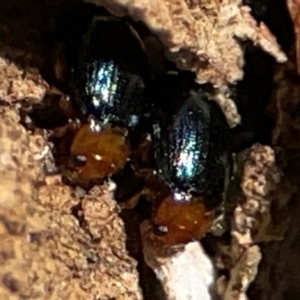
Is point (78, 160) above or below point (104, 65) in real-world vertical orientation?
below

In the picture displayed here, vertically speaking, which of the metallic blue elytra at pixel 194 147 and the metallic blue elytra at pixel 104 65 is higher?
the metallic blue elytra at pixel 104 65

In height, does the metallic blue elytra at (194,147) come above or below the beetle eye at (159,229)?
above

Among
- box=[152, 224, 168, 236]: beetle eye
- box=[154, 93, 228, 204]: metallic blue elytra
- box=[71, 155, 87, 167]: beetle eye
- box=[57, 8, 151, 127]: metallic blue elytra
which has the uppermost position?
box=[57, 8, 151, 127]: metallic blue elytra

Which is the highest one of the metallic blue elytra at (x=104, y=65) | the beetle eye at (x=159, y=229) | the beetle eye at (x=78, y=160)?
the metallic blue elytra at (x=104, y=65)

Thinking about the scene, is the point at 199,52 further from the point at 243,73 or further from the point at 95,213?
the point at 95,213

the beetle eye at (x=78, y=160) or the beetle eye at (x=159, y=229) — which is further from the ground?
the beetle eye at (x=78, y=160)

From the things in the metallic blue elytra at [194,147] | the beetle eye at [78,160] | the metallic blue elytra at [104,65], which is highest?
the metallic blue elytra at [104,65]

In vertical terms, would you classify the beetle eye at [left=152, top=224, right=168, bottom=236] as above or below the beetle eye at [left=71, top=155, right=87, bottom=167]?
below

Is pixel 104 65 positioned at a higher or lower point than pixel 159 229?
higher

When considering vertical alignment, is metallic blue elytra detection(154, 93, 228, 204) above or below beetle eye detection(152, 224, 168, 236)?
above
